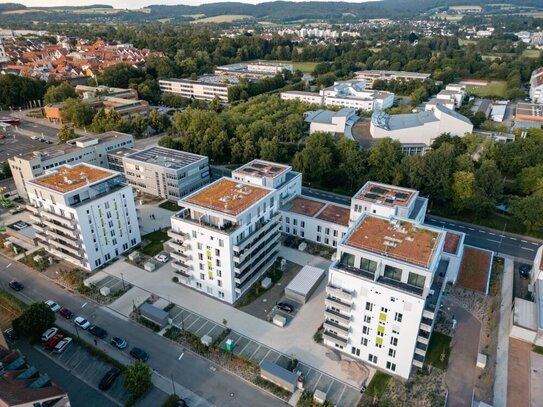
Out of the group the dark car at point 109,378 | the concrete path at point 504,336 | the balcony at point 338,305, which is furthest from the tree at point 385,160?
the dark car at point 109,378

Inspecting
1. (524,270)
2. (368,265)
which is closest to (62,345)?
(368,265)

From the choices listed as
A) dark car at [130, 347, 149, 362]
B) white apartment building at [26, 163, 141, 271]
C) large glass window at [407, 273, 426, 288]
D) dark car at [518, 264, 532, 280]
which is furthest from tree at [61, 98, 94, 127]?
Result: dark car at [518, 264, 532, 280]

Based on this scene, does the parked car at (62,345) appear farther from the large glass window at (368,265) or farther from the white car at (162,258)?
the large glass window at (368,265)

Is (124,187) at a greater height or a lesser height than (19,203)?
greater

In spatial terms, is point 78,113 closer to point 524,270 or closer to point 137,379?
point 137,379

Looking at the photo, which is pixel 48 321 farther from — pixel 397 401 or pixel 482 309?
pixel 482 309

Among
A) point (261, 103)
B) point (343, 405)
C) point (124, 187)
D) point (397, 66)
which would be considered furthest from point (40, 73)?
point (343, 405)

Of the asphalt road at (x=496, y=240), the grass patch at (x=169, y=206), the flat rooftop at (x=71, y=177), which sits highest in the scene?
the flat rooftop at (x=71, y=177)
